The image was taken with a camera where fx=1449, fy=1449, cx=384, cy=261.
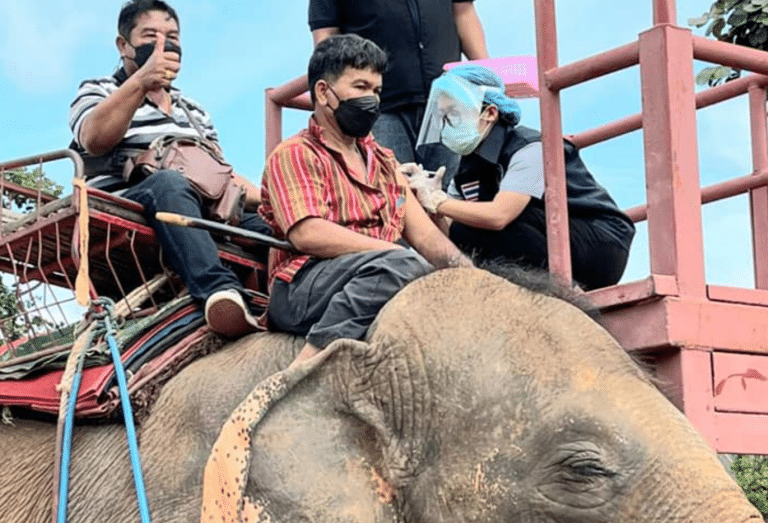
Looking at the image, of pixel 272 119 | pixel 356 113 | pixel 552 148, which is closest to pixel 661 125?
pixel 552 148

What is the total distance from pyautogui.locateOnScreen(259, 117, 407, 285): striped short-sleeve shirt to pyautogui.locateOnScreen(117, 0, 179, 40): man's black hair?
89 centimetres

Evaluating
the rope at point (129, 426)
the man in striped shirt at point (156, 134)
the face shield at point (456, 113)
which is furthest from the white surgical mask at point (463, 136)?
the rope at point (129, 426)

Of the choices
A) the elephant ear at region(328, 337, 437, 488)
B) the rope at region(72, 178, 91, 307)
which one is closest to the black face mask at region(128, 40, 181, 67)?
the rope at region(72, 178, 91, 307)

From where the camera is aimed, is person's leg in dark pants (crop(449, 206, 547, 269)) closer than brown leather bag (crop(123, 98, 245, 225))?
No

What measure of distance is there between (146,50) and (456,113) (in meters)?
1.05

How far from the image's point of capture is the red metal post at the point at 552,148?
4398mm

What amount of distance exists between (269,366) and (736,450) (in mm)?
1317

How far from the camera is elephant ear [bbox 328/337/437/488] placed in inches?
139

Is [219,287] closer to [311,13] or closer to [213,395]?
[213,395]

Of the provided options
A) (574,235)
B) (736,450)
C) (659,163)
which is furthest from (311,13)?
(736,450)

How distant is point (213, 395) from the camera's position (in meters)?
3.90

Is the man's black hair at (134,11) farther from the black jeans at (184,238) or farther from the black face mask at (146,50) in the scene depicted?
the black jeans at (184,238)

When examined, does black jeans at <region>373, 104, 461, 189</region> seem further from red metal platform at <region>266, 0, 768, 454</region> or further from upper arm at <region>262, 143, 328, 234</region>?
upper arm at <region>262, 143, 328, 234</region>

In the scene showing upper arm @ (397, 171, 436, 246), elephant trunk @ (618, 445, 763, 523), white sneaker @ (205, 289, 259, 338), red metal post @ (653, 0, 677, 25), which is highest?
red metal post @ (653, 0, 677, 25)
